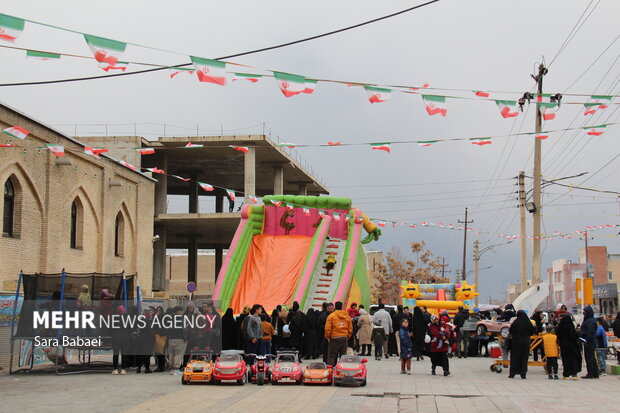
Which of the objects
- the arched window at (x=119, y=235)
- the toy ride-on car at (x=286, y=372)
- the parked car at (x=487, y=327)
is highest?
the arched window at (x=119, y=235)

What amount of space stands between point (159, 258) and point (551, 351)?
3585 centimetres

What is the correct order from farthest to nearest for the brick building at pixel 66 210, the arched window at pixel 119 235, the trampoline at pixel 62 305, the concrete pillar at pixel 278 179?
the concrete pillar at pixel 278 179 → the arched window at pixel 119 235 → the brick building at pixel 66 210 → the trampoline at pixel 62 305

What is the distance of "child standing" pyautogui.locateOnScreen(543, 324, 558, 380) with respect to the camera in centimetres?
1703

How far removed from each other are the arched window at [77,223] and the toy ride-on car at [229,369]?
1589 centimetres

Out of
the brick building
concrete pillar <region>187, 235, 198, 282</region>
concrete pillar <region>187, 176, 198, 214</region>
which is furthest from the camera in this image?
concrete pillar <region>187, 235, 198, 282</region>

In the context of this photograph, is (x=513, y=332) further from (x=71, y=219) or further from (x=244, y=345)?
(x=71, y=219)

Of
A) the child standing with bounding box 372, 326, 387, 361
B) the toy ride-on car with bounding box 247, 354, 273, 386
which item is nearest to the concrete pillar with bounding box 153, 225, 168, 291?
the child standing with bounding box 372, 326, 387, 361

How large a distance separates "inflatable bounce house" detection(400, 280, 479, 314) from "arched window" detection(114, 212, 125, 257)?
1231cm

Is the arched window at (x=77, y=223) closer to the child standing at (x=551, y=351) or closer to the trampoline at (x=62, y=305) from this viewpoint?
the trampoline at (x=62, y=305)

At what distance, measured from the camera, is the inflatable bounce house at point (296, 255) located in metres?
27.4

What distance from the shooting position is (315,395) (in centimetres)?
1352

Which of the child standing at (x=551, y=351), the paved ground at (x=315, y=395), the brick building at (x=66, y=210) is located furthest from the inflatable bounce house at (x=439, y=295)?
the brick building at (x=66, y=210)

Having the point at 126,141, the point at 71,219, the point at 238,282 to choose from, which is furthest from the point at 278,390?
the point at 126,141

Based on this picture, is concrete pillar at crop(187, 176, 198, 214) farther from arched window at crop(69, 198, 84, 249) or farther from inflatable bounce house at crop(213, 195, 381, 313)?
arched window at crop(69, 198, 84, 249)
